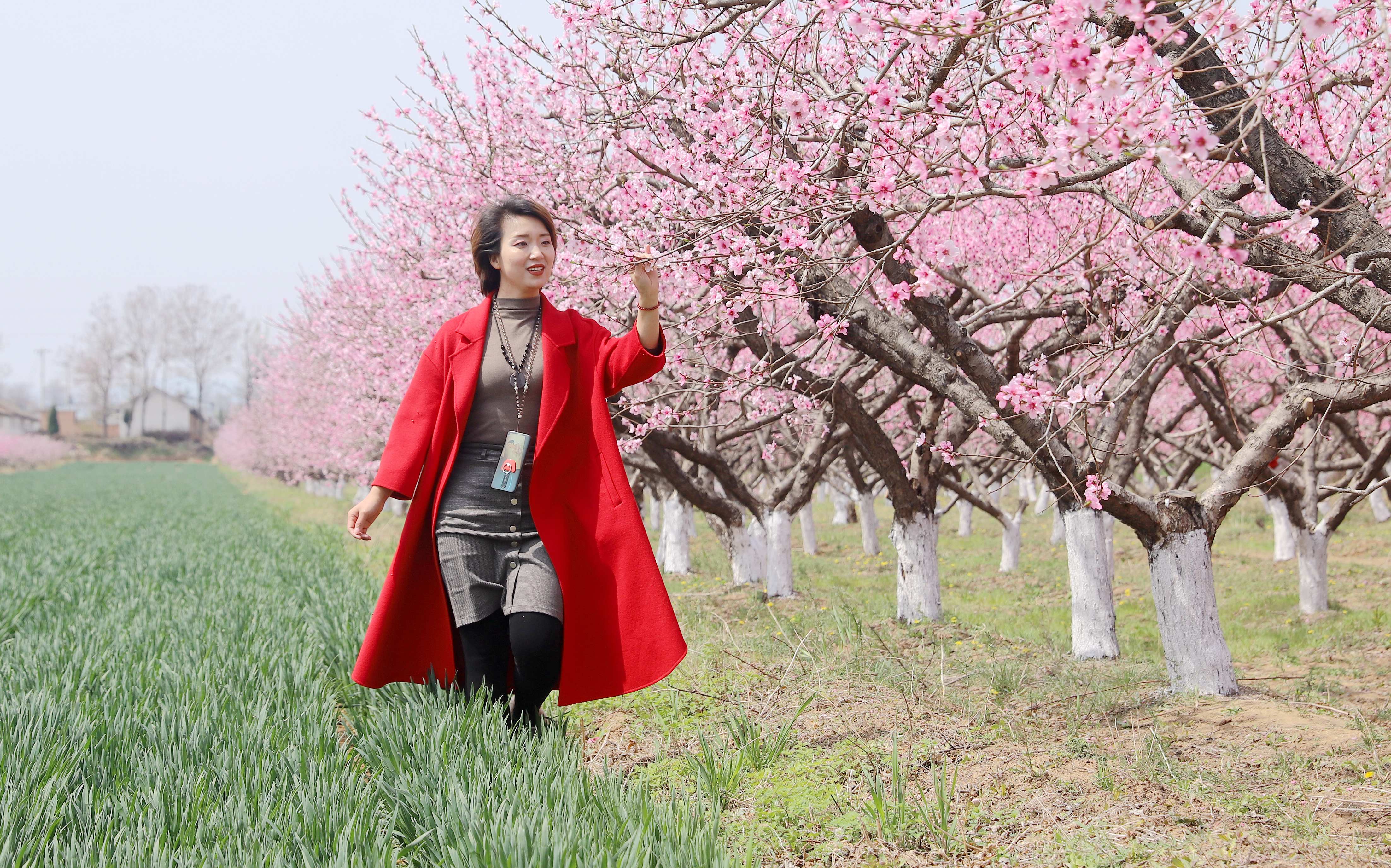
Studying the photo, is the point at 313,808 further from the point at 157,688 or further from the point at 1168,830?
the point at 1168,830

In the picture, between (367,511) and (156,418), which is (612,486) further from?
(156,418)

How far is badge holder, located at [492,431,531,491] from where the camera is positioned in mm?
3166

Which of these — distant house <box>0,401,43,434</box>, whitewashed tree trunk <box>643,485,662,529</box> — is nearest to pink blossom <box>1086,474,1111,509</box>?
whitewashed tree trunk <box>643,485,662,529</box>

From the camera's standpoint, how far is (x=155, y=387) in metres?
82.8

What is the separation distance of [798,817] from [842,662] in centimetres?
209

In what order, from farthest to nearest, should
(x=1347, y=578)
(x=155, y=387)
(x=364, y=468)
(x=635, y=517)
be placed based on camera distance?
(x=155, y=387) → (x=364, y=468) → (x=1347, y=578) → (x=635, y=517)

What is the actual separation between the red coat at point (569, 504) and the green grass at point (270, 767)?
28cm

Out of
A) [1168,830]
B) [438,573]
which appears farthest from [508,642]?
[1168,830]

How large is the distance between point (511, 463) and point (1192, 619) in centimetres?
384

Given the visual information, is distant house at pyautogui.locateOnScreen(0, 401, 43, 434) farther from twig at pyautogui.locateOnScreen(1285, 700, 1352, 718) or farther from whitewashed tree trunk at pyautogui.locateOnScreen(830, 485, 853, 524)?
twig at pyautogui.locateOnScreen(1285, 700, 1352, 718)

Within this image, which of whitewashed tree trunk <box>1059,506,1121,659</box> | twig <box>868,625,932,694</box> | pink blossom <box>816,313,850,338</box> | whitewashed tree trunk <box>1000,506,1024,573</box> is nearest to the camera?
twig <box>868,625,932,694</box>

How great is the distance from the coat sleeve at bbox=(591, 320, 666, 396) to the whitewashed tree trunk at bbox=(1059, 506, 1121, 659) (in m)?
4.44

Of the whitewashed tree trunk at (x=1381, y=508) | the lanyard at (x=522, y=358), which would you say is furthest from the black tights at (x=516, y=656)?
the whitewashed tree trunk at (x=1381, y=508)

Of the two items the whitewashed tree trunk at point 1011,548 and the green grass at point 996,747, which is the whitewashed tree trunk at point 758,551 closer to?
the green grass at point 996,747
